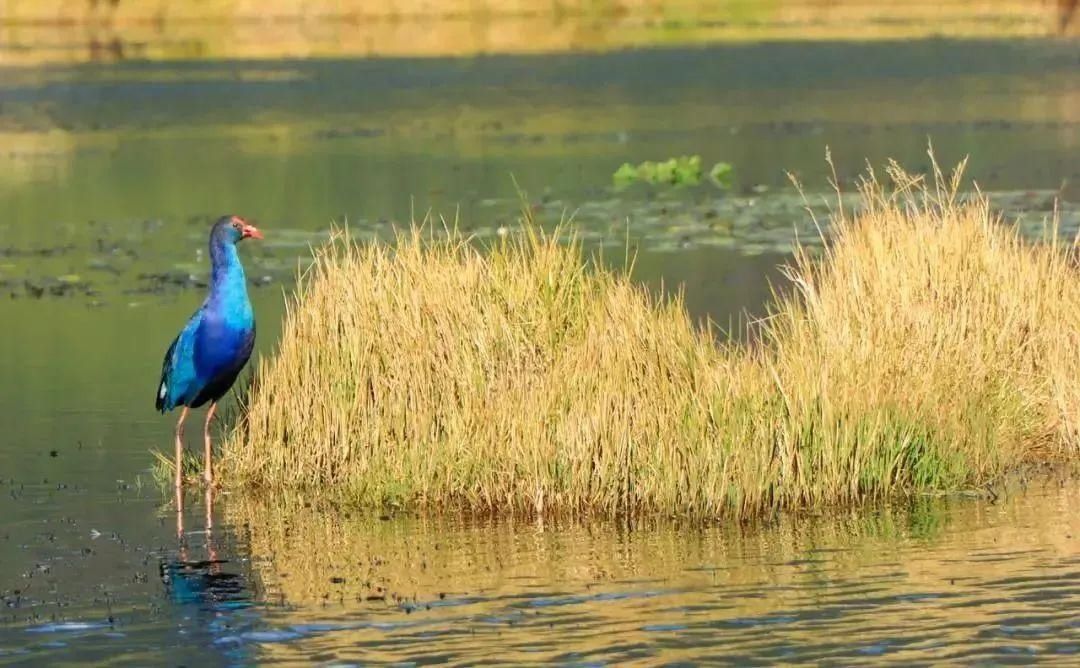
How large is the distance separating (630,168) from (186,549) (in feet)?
65.0

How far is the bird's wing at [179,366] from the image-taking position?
1225 centimetres

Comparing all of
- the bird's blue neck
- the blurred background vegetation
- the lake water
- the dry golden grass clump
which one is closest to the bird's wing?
the bird's blue neck

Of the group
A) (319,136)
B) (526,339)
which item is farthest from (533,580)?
(319,136)

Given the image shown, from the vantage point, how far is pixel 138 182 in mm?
32906

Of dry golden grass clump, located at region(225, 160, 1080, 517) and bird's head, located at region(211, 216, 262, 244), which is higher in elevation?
bird's head, located at region(211, 216, 262, 244)

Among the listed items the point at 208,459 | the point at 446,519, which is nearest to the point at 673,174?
the point at 208,459

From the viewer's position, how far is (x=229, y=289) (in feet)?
39.9

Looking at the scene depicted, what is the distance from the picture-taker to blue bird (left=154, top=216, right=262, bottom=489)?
12.1 meters

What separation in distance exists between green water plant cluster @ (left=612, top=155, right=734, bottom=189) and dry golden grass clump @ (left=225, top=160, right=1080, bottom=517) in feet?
53.1

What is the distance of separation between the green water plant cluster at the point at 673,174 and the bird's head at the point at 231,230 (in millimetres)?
17272

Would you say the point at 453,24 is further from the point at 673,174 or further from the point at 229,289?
the point at 229,289

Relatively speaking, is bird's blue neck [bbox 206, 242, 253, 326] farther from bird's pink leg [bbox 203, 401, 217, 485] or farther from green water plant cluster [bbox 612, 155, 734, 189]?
green water plant cluster [bbox 612, 155, 734, 189]

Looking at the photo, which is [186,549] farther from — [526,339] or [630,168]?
[630,168]

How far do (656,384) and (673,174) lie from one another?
18435mm
